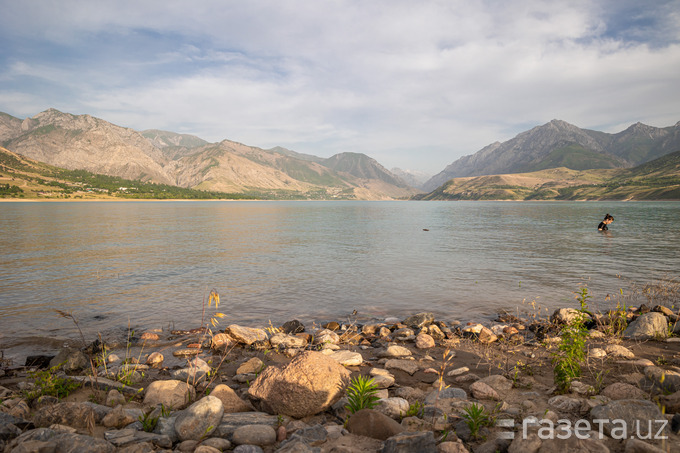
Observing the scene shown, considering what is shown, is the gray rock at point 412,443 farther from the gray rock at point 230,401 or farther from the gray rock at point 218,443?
the gray rock at point 230,401

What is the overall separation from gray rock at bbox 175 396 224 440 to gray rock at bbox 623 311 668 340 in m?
17.1

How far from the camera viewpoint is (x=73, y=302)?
22.2 m

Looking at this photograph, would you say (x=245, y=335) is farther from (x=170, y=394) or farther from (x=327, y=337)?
(x=170, y=394)

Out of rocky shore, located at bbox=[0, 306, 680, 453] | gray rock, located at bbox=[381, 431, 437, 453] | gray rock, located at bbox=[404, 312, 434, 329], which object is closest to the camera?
gray rock, located at bbox=[381, 431, 437, 453]

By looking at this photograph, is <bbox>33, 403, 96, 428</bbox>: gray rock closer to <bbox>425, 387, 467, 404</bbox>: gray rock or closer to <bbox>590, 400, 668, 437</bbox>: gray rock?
<bbox>425, 387, 467, 404</bbox>: gray rock

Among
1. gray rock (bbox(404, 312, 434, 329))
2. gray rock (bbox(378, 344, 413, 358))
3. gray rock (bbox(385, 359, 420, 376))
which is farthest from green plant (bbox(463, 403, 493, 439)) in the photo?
gray rock (bbox(404, 312, 434, 329))

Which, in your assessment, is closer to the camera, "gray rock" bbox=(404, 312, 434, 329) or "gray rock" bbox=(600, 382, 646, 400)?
"gray rock" bbox=(600, 382, 646, 400)

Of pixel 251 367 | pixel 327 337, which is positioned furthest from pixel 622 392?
pixel 251 367

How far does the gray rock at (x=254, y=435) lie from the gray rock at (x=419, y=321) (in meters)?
11.9

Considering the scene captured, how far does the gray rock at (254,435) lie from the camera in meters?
7.29

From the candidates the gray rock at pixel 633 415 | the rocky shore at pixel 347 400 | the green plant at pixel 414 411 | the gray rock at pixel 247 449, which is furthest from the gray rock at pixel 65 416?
the gray rock at pixel 633 415

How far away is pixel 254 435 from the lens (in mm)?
Answer: 7398

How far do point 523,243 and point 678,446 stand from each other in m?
50.2

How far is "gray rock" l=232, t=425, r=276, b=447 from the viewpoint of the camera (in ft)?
23.9
